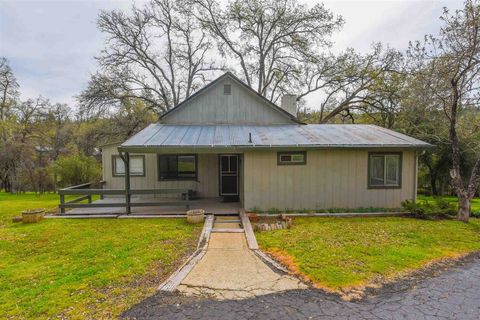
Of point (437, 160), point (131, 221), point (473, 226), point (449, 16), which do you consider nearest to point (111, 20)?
point (131, 221)

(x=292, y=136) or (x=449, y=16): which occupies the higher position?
(x=449, y=16)

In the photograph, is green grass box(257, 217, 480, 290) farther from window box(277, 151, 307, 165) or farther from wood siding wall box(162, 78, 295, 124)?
wood siding wall box(162, 78, 295, 124)

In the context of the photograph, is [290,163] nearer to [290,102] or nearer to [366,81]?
[290,102]

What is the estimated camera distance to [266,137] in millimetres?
9602

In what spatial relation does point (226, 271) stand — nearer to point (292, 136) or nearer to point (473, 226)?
point (292, 136)

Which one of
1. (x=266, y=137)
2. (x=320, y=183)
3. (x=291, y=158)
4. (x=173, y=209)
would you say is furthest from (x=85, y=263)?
(x=320, y=183)

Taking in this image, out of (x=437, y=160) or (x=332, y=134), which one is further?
(x=437, y=160)

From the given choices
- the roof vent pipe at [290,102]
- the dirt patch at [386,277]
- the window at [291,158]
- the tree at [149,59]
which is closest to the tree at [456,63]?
the dirt patch at [386,277]

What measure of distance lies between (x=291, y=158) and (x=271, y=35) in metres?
15.3

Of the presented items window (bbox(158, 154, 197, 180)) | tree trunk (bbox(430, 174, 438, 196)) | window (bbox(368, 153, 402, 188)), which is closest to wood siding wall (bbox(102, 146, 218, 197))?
window (bbox(158, 154, 197, 180))

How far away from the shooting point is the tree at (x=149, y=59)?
56.1 feet

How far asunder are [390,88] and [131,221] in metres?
17.5

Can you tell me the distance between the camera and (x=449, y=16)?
25.4ft

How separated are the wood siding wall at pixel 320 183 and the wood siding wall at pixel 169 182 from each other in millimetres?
2861
